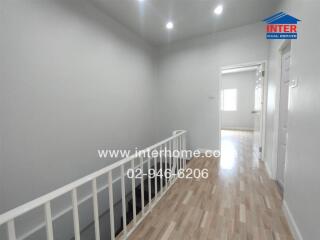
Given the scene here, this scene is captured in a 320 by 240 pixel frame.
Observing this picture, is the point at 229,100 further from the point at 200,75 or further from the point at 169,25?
the point at 169,25

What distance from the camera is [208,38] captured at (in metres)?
3.60

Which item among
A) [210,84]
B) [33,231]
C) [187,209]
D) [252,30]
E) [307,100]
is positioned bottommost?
[33,231]

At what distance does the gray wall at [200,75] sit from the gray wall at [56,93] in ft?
4.50

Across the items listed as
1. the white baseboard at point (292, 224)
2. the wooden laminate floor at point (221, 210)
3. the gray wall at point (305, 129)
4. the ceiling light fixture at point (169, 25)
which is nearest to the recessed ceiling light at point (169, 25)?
the ceiling light fixture at point (169, 25)

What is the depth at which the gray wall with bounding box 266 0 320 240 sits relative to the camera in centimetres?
114

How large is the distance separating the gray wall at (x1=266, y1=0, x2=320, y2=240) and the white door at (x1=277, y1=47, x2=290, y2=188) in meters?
0.61

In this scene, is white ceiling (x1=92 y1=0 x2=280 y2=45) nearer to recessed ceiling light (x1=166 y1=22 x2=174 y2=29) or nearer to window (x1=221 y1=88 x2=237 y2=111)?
recessed ceiling light (x1=166 y1=22 x2=174 y2=29)

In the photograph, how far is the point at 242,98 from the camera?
6.96 metres

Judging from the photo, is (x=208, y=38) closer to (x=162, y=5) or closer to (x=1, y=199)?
(x=162, y=5)

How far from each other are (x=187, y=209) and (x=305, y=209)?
1118 millimetres

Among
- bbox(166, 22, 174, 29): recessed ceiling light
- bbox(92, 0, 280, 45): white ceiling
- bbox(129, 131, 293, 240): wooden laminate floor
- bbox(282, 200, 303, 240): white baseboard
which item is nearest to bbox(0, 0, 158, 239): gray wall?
bbox(92, 0, 280, 45): white ceiling

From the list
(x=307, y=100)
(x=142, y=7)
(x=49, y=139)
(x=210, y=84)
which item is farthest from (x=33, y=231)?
(x=210, y=84)

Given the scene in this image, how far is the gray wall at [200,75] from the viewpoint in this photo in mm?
3266

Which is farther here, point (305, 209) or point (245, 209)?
point (245, 209)
